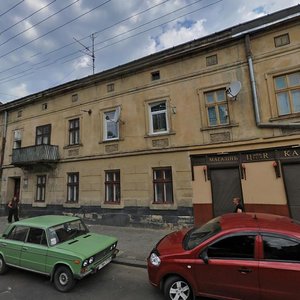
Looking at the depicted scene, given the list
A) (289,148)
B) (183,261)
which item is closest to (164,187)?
(289,148)

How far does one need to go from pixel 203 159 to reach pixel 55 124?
9.75 meters

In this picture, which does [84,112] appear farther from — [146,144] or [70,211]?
[70,211]

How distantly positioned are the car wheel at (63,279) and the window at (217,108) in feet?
25.9

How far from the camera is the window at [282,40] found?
29.9 ft

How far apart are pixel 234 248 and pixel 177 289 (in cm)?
135

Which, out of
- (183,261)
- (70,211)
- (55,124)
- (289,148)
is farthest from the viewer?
(55,124)

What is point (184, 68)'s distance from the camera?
11.0 m

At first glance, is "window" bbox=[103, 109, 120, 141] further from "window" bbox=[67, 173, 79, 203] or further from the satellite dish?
the satellite dish

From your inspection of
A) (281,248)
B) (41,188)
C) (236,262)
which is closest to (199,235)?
(236,262)

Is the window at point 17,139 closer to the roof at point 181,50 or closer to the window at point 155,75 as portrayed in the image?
the roof at point 181,50

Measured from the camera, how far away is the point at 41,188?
14680mm

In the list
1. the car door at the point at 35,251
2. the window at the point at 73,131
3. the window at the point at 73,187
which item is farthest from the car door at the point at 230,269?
the window at the point at 73,131

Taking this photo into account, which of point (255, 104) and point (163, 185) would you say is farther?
point (163, 185)

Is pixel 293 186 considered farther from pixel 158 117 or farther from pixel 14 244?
pixel 14 244
